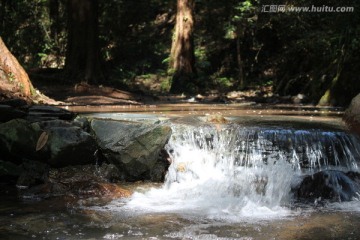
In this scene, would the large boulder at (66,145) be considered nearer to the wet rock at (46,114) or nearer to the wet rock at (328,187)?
the wet rock at (46,114)

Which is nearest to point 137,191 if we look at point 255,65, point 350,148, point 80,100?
point 350,148

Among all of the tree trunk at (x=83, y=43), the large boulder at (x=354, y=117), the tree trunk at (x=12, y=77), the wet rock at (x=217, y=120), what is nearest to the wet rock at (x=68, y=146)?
the wet rock at (x=217, y=120)

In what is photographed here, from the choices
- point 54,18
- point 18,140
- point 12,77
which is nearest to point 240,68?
point 54,18

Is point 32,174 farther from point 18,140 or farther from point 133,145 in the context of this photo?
point 133,145

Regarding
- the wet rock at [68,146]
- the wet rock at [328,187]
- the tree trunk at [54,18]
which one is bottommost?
the wet rock at [328,187]

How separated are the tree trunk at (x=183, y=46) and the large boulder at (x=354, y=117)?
10.8 metres

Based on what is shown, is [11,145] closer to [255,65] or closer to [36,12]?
[255,65]

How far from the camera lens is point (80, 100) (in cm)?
1327

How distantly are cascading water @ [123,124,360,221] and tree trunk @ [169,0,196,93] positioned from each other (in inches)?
439

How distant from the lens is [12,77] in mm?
10719

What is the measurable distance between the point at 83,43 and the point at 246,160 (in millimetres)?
11041

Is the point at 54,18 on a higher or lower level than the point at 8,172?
higher

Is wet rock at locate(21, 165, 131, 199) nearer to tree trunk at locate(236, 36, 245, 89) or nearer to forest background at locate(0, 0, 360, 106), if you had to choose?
forest background at locate(0, 0, 360, 106)

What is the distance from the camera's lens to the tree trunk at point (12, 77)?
34.2ft
